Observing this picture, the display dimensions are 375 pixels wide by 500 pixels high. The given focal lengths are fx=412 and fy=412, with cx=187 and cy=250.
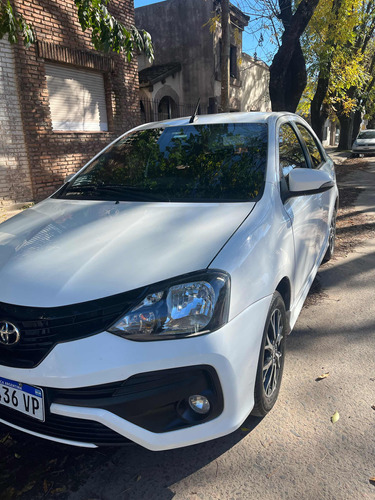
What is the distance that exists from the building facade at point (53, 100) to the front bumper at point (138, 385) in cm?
681

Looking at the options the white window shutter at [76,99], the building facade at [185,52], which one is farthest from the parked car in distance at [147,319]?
the building facade at [185,52]

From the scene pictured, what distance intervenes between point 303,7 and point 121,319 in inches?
374

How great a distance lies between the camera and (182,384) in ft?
5.60

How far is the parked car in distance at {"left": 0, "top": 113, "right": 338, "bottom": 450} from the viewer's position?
1686 millimetres

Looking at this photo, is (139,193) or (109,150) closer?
(139,193)

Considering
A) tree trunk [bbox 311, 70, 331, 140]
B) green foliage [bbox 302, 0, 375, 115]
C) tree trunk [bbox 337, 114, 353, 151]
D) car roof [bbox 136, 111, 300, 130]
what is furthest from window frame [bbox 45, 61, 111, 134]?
tree trunk [bbox 337, 114, 353, 151]

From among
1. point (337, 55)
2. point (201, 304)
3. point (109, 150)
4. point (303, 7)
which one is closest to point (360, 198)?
point (303, 7)

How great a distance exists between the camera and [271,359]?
2.29 m

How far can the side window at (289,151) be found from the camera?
2.97 metres

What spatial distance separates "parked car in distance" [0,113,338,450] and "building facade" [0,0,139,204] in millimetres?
6070

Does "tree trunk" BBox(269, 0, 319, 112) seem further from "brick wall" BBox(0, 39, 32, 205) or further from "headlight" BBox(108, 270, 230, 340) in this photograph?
"headlight" BBox(108, 270, 230, 340)

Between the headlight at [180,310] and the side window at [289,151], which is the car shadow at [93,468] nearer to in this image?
the headlight at [180,310]

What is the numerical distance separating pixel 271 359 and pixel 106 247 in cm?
110

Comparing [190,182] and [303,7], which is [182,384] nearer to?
[190,182]
